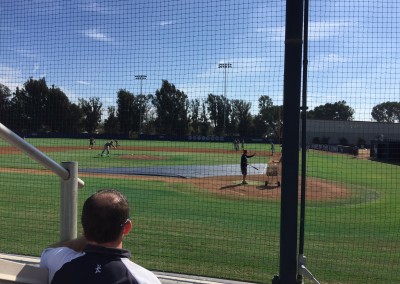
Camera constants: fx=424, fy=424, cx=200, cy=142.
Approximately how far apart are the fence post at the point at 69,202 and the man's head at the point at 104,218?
0.60m

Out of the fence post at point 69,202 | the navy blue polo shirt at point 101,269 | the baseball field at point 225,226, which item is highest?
the fence post at point 69,202

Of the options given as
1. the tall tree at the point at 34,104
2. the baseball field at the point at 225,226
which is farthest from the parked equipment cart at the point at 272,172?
the tall tree at the point at 34,104

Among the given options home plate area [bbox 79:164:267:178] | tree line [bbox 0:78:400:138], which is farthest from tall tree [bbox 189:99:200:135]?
home plate area [bbox 79:164:267:178]

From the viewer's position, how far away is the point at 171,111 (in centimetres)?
865

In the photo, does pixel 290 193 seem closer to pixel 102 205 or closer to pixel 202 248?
pixel 102 205

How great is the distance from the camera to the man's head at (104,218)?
6.15 feet

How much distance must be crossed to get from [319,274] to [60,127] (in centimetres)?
523

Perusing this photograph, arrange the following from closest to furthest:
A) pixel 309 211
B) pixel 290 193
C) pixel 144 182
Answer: pixel 290 193, pixel 309 211, pixel 144 182

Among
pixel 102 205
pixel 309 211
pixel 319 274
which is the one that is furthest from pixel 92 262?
pixel 309 211

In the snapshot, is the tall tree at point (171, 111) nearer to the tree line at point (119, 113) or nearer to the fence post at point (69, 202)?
the tree line at point (119, 113)

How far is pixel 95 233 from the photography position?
1.88m

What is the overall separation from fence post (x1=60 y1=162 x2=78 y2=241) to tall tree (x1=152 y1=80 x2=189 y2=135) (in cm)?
526

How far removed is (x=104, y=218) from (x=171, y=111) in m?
6.85

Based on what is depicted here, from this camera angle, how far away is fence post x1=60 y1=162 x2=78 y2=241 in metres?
2.46
